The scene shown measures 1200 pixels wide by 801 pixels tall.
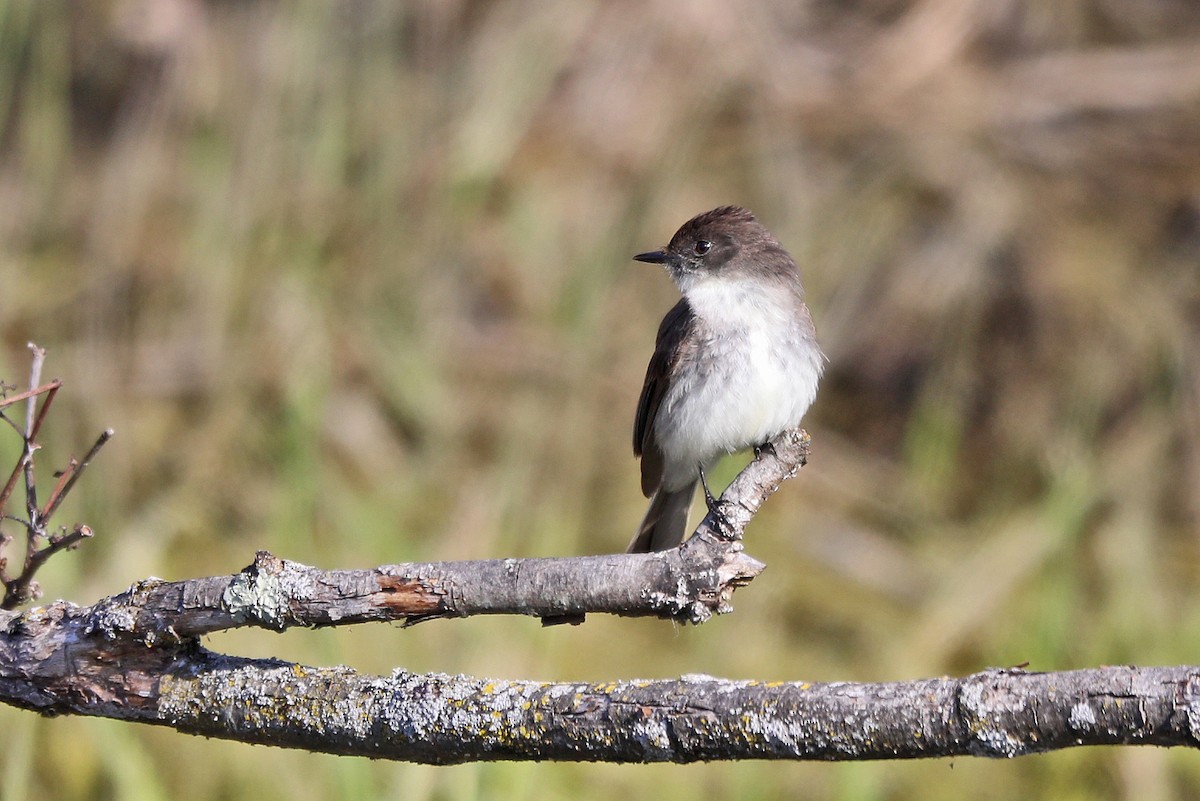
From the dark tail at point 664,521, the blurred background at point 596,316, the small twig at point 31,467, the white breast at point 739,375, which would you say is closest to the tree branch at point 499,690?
the small twig at point 31,467

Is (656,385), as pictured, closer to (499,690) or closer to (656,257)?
(656,257)

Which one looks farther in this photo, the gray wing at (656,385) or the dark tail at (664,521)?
the dark tail at (664,521)

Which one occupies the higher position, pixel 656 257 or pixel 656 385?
pixel 656 257

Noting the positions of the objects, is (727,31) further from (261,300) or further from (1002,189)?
(261,300)

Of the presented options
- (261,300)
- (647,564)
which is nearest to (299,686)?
(647,564)

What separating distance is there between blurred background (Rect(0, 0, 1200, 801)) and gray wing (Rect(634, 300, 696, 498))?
57 cm

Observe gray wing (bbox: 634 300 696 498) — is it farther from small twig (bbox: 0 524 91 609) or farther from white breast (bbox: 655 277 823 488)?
small twig (bbox: 0 524 91 609)

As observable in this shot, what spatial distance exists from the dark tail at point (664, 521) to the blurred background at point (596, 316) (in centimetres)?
50

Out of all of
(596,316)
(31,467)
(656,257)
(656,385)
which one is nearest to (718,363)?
(656,385)

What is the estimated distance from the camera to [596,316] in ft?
20.9

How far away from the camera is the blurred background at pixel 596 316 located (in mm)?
5234

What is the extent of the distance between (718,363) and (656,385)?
29 cm

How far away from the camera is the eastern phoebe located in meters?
3.84

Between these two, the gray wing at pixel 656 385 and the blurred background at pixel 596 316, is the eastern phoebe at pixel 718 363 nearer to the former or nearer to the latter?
the gray wing at pixel 656 385
